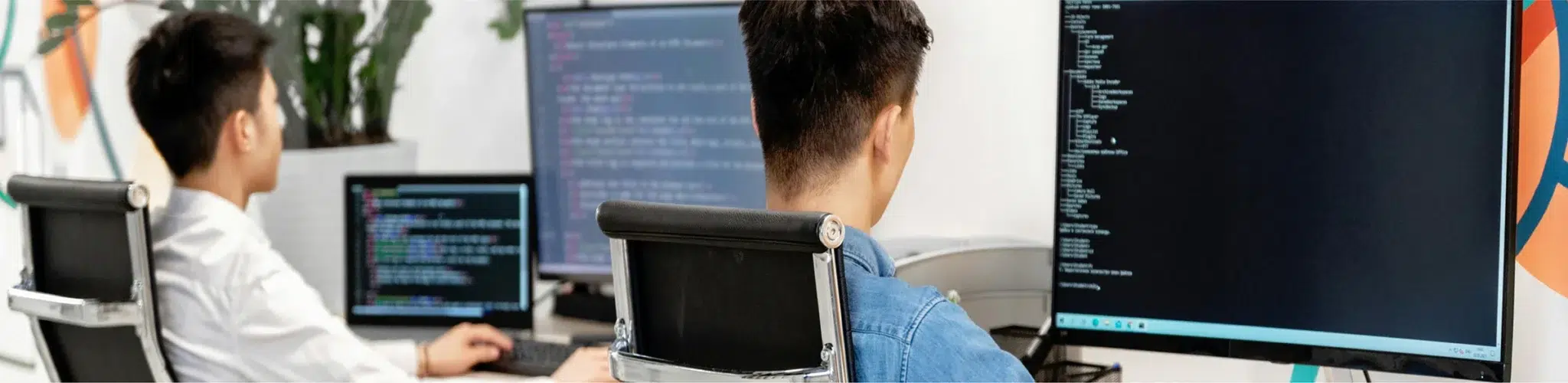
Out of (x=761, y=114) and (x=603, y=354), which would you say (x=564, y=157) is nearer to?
(x=603, y=354)

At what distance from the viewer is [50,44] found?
252 cm

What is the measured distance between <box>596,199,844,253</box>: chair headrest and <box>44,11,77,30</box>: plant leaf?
2050mm

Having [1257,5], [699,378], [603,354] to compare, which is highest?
[1257,5]

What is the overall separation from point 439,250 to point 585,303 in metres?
0.27

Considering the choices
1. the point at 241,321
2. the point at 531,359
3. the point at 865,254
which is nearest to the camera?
the point at 865,254

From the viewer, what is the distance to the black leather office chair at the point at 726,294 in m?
0.89

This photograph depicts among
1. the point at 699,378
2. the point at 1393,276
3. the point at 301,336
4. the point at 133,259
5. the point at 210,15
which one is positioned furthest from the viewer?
the point at 210,15

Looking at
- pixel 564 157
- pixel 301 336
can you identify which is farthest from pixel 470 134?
pixel 301 336

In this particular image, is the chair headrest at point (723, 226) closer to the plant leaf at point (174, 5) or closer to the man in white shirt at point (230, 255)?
the man in white shirt at point (230, 255)

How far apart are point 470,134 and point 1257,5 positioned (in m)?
1.58

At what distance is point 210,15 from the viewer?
6.40 ft

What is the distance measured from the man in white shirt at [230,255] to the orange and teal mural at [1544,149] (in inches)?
46.0

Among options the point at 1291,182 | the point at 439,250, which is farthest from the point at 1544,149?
the point at 439,250

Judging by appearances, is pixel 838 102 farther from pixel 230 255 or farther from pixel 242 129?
pixel 242 129
